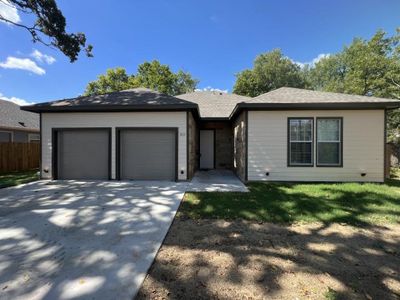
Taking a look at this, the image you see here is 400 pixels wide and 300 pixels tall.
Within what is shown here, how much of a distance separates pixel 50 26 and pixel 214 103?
9.35 metres

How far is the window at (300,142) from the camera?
7.96 meters

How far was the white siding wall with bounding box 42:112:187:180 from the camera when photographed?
331 inches

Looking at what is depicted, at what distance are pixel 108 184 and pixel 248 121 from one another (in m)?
5.65

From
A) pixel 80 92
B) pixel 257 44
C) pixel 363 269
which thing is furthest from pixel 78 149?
pixel 80 92

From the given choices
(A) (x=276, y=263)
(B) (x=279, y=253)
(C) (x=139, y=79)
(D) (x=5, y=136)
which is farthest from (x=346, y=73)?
(D) (x=5, y=136)

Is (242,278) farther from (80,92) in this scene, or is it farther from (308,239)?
(80,92)

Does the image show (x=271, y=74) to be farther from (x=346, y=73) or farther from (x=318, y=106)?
(x=318, y=106)

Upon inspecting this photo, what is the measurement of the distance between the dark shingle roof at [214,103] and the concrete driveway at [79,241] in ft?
23.0

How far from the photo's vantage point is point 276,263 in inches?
106

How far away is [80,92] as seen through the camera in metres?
31.4

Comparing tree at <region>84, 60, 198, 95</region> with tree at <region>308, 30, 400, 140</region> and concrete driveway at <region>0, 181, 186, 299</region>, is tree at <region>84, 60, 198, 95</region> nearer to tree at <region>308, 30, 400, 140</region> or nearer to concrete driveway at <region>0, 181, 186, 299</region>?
tree at <region>308, 30, 400, 140</region>

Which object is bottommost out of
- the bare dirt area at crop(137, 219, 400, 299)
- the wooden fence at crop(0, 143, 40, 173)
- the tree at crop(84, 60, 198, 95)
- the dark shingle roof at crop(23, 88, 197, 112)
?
the bare dirt area at crop(137, 219, 400, 299)

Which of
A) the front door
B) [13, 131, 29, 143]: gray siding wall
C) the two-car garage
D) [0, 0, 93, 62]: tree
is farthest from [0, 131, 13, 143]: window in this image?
the front door

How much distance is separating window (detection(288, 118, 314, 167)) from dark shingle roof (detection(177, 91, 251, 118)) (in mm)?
4439
